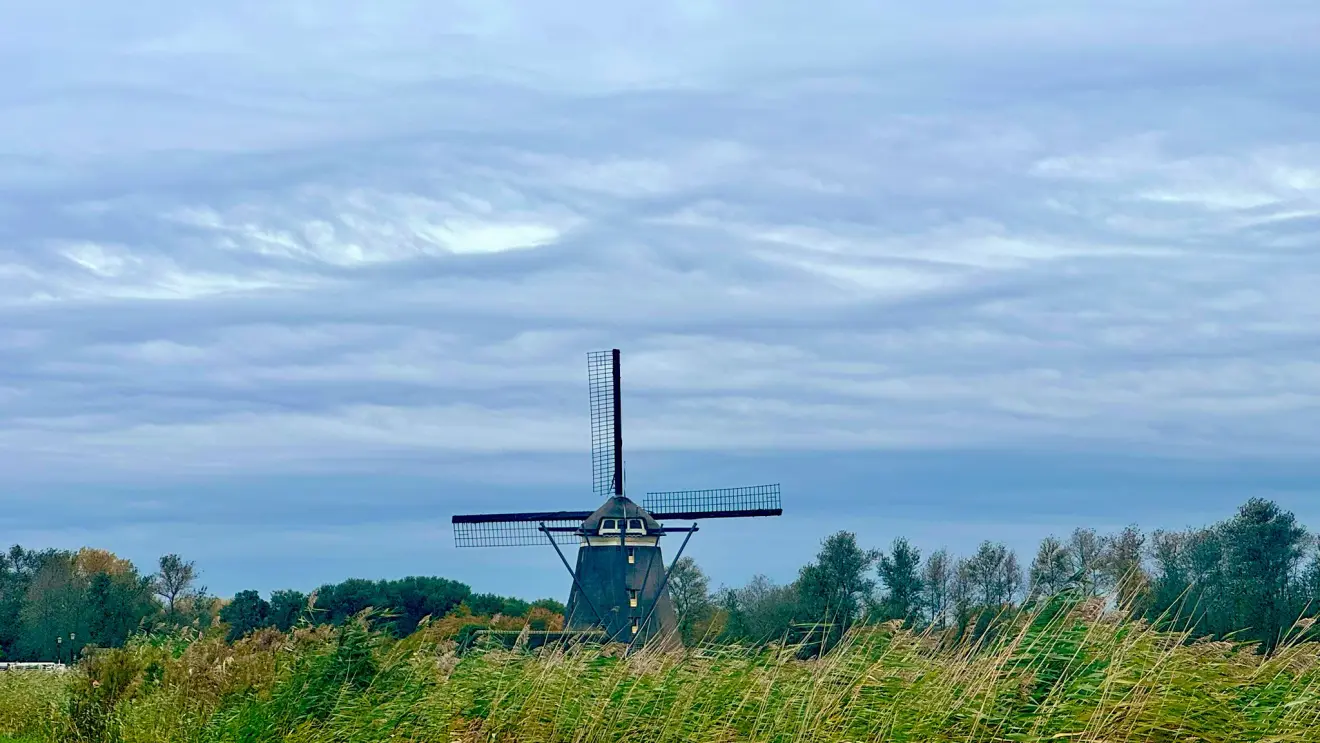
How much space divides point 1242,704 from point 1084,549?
48.9m

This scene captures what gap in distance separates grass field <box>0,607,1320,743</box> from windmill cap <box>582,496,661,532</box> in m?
22.1

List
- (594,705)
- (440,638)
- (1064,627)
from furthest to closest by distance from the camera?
1. (440,638)
2. (594,705)
3. (1064,627)

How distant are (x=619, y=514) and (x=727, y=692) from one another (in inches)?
1196

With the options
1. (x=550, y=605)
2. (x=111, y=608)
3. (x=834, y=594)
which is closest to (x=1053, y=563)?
(x=834, y=594)

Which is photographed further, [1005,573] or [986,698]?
[1005,573]

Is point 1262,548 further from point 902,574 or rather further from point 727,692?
point 727,692

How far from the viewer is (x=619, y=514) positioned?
1832 inches

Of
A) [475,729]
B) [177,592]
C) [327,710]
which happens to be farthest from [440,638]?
[177,592]

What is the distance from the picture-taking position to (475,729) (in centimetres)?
1784

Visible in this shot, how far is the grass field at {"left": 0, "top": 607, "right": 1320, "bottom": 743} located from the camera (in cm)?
1317

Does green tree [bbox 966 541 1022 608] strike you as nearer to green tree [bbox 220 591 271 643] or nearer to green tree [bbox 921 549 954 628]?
green tree [bbox 921 549 954 628]

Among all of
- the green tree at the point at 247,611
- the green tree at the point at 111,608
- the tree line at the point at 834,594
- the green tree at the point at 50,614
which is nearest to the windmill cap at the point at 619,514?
the tree line at the point at 834,594

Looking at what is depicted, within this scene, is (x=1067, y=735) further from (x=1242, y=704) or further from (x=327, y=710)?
(x=327, y=710)

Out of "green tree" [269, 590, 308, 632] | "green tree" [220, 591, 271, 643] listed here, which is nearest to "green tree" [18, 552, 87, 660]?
"green tree" [220, 591, 271, 643]
